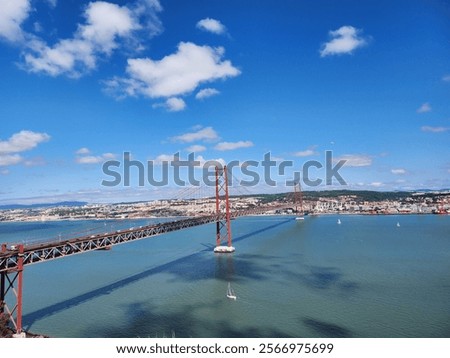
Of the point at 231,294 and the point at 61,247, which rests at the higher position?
the point at 61,247

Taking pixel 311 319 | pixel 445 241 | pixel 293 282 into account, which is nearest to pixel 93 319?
pixel 311 319

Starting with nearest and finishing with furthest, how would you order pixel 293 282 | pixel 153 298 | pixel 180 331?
1. pixel 180 331
2. pixel 153 298
3. pixel 293 282

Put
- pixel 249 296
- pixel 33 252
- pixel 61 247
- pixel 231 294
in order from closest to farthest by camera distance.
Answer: pixel 33 252
pixel 61 247
pixel 249 296
pixel 231 294

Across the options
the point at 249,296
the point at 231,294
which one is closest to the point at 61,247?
the point at 231,294

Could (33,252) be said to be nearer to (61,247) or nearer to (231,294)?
(61,247)

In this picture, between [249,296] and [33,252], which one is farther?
[249,296]

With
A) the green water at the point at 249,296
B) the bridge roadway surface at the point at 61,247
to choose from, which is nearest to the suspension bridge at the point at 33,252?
the bridge roadway surface at the point at 61,247

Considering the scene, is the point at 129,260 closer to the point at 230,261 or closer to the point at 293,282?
the point at 230,261

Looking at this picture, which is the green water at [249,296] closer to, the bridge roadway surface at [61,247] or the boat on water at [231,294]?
the boat on water at [231,294]
